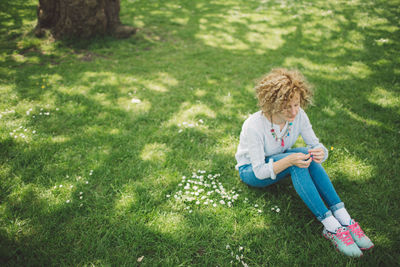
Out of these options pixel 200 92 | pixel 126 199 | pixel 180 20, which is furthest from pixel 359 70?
pixel 180 20

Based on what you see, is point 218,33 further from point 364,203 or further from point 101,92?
point 364,203

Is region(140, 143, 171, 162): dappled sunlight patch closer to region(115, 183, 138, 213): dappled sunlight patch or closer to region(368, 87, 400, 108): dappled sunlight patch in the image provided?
region(115, 183, 138, 213): dappled sunlight patch

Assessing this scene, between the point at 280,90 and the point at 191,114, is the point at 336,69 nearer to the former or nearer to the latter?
the point at 191,114

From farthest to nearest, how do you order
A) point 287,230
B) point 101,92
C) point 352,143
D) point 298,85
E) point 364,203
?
point 101,92, point 352,143, point 364,203, point 287,230, point 298,85

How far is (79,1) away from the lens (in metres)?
6.17

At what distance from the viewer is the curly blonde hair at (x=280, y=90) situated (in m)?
2.27

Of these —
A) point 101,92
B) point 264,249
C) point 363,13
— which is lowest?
point 264,249

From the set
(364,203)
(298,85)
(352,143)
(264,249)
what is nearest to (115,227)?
(264,249)

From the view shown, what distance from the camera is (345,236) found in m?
2.22

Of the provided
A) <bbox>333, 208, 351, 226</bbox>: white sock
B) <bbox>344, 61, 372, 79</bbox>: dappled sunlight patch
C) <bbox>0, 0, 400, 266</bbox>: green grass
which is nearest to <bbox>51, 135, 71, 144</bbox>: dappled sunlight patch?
<bbox>0, 0, 400, 266</bbox>: green grass

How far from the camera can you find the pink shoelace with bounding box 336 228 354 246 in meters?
2.21

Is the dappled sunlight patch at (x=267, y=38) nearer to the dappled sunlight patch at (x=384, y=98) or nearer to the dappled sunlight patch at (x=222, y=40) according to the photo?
the dappled sunlight patch at (x=222, y=40)

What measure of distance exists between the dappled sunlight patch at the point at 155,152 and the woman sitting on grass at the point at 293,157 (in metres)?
1.40

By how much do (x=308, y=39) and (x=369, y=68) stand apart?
2.38m
